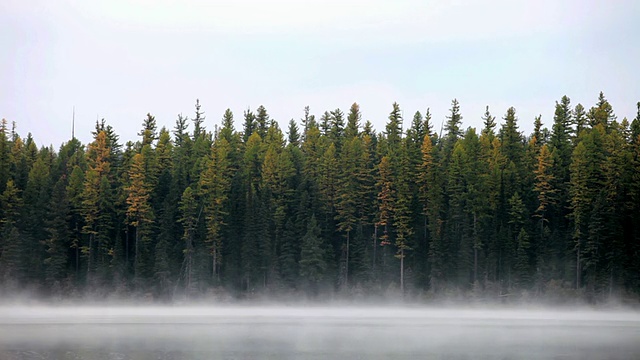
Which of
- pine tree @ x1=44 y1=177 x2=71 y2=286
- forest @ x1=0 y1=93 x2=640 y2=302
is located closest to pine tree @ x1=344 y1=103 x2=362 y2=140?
forest @ x1=0 y1=93 x2=640 y2=302

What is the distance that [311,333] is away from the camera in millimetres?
58625

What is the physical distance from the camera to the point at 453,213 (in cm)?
9875

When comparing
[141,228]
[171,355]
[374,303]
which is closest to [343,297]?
[374,303]

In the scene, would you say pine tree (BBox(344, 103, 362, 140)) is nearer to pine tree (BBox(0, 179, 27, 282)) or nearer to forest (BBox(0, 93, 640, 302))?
forest (BBox(0, 93, 640, 302))

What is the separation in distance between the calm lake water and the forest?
5.38 m

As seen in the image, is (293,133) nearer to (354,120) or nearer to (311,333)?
(354,120)

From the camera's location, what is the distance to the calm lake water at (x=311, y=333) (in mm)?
45531

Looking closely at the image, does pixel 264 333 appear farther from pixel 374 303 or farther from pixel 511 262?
pixel 511 262

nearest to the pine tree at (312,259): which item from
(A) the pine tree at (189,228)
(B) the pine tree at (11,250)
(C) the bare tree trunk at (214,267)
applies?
(C) the bare tree trunk at (214,267)

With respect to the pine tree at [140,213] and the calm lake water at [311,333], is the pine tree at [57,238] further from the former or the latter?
the pine tree at [140,213]

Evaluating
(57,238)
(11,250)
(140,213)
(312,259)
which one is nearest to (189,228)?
(140,213)

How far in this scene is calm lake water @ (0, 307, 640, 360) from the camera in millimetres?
45531

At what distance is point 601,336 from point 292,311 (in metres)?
36.2

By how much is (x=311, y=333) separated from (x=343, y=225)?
38812 mm
